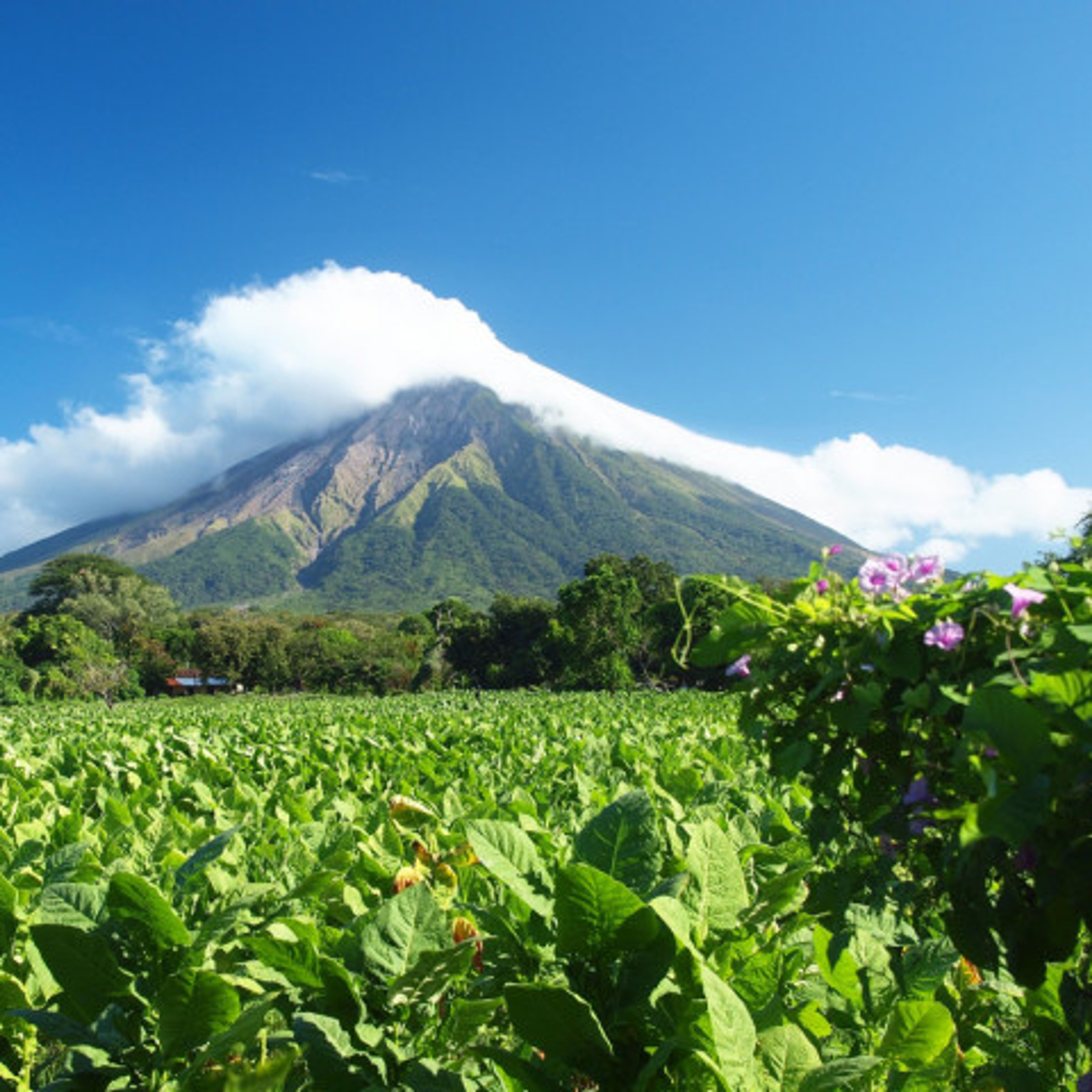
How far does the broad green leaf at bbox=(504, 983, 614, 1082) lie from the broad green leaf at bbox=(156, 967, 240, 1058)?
642 mm

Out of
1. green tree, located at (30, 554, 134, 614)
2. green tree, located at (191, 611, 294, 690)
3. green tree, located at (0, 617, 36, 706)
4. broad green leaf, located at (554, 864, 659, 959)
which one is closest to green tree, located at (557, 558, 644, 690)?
green tree, located at (0, 617, 36, 706)

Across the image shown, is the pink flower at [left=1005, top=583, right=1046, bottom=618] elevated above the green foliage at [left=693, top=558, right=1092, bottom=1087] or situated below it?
above

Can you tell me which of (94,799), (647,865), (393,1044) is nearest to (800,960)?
(647,865)

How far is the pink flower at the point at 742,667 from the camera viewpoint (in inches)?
66.0

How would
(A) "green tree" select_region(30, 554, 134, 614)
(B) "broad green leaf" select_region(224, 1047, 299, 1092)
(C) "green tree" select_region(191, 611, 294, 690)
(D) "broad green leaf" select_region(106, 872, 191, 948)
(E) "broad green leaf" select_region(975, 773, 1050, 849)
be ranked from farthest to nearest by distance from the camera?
1. (A) "green tree" select_region(30, 554, 134, 614)
2. (C) "green tree" select_region(191, 611, 294, 690)
3. (D) "broad green leaf" select_region(106, 872, 191, 948)
4. (E) "broad green leaf" select_region(975, 773, 1050, 849)
5. (B) "broad green leaf" select_region(224, 1047, 299, 1092)

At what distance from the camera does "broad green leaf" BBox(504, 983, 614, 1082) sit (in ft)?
4.96

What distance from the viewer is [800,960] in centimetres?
219

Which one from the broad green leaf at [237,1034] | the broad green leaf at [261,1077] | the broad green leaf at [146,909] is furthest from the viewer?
the broad green leaf at [146,909]

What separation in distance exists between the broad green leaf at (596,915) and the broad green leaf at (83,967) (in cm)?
103

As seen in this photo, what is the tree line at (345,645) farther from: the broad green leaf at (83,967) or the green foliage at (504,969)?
the broad green leaf at (83,967)

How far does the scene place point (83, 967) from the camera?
1745mm

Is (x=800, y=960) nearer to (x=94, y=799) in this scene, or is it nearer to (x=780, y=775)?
(x=780, y=775)

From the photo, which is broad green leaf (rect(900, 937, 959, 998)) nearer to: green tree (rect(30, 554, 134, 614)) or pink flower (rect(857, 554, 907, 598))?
pink flower (rect(857, 554, 907, 598))

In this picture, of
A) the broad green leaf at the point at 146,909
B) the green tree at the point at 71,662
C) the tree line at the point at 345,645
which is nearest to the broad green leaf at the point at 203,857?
the broad green leaf at the point at 146,909
